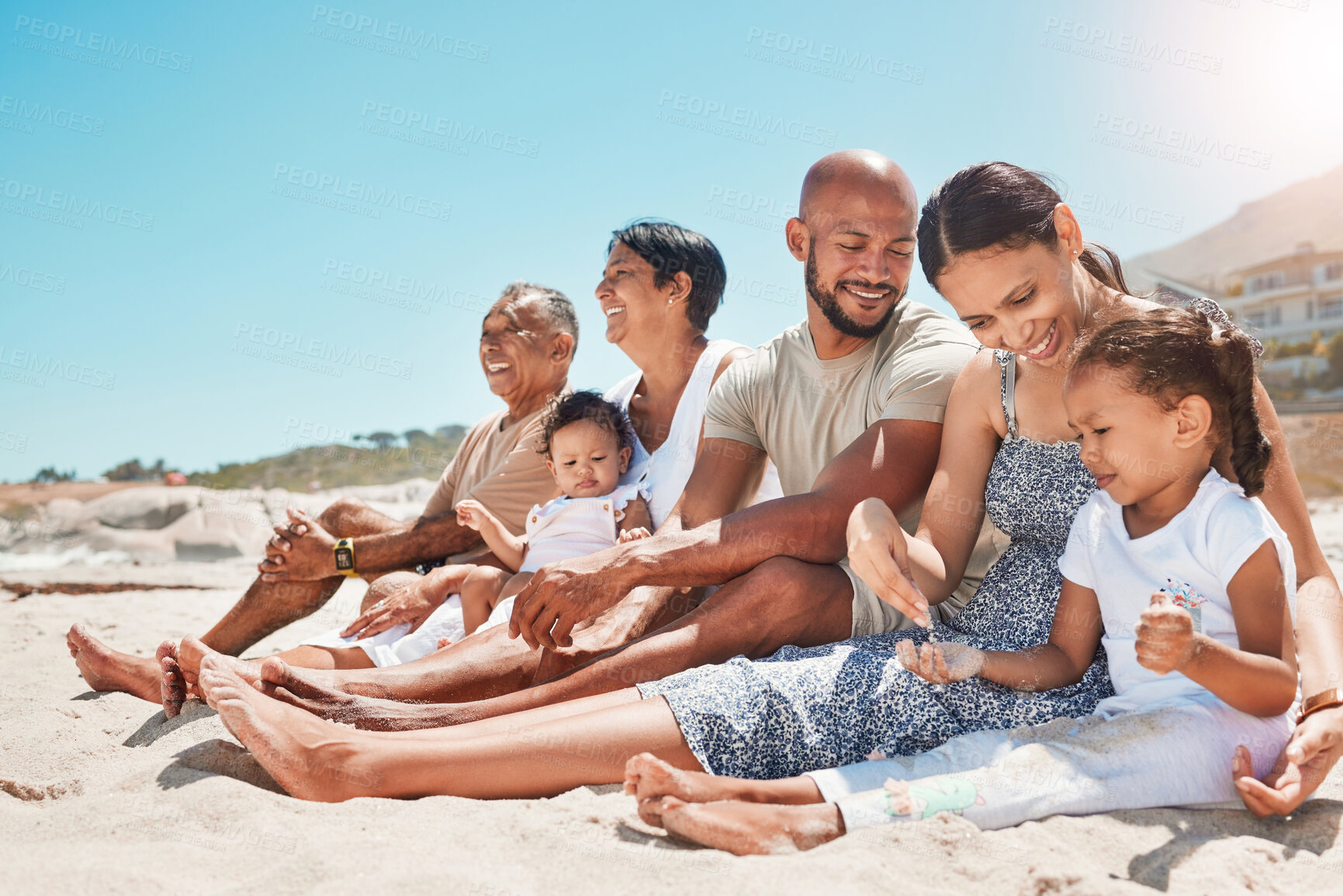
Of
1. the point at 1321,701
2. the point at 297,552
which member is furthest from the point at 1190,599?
the point at 297,552

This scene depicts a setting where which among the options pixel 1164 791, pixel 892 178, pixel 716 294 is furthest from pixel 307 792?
pixel 716 294

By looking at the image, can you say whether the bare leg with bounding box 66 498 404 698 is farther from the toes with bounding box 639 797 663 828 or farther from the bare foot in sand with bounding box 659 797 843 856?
the bare foot in sand with bounding box 659 797 843 856

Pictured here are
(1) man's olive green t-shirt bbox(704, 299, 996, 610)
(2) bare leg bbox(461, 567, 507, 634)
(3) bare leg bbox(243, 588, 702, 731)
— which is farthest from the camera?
(2) bare leg bbox(461, 567, 507, 634)

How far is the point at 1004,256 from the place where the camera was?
2.67 meters

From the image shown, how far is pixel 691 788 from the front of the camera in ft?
6.52

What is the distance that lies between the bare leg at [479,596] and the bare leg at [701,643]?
786mm

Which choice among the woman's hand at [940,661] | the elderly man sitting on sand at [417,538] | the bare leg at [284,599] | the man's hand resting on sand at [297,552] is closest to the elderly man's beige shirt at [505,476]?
the elderly man sitting on sand at [417,538]

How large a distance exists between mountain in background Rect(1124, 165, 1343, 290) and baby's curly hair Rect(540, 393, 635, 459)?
2553 inches

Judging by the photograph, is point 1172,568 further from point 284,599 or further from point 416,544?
point 284,599

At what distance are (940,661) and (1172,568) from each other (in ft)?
2.02

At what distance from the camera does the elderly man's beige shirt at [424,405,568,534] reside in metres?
4.40

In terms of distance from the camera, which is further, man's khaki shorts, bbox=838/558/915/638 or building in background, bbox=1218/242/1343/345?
building in background, bbox=1218/242/1343/345

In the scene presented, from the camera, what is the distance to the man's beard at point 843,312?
351cm

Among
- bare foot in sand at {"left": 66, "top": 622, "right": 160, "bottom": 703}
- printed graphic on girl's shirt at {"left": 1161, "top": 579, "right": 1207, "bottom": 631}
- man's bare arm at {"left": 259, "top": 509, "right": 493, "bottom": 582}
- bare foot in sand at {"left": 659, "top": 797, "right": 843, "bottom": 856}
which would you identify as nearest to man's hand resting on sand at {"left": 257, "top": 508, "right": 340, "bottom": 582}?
man's bare arm at {"left": 259, "top": 509, "right": 493, "bottom": 582}
